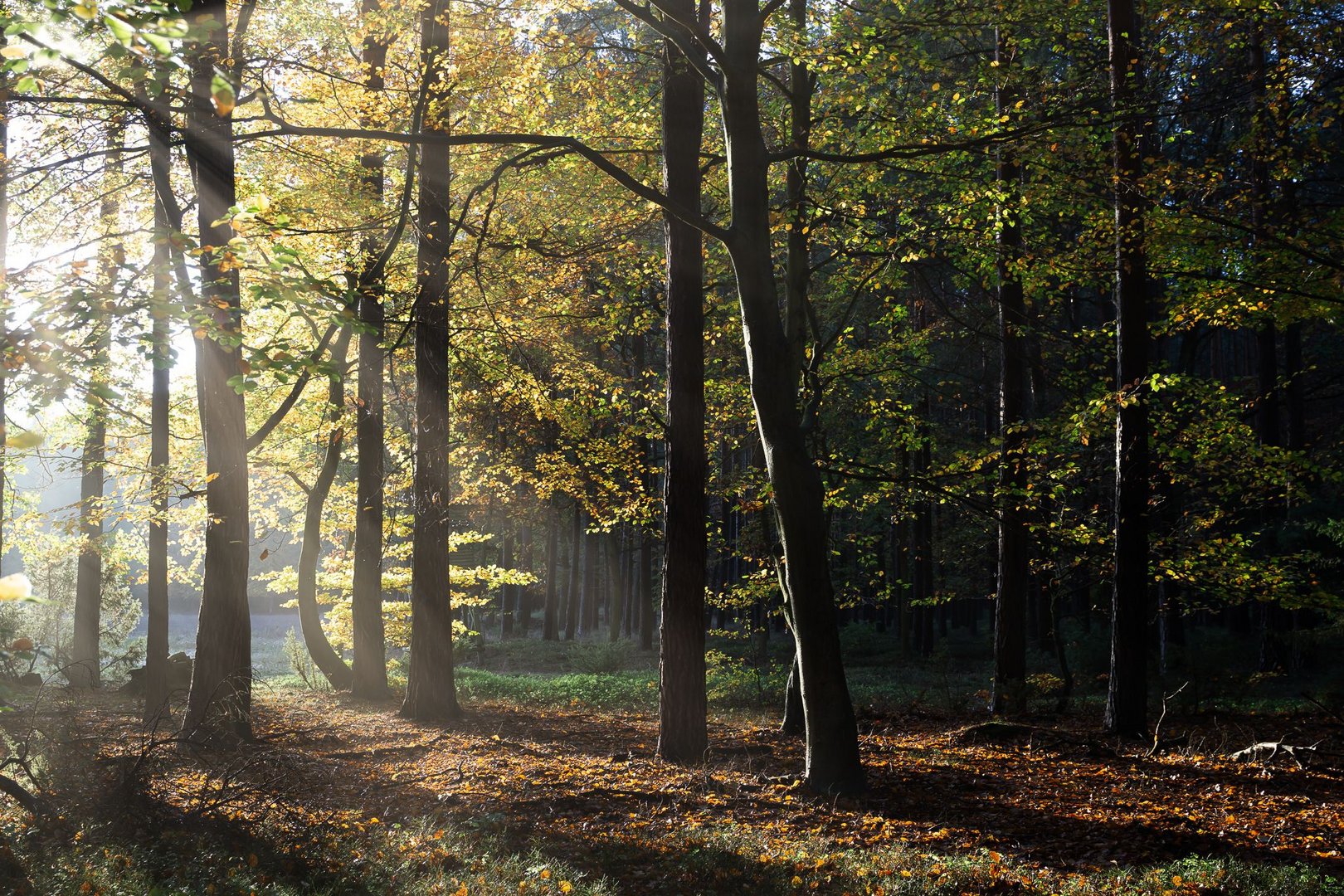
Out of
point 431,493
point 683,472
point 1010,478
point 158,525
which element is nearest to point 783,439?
point 683,472

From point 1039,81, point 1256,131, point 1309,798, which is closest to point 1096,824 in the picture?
point 1309,798

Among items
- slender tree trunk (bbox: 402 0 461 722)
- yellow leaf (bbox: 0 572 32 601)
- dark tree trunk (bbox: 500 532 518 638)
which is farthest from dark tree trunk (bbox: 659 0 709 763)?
dark tree trunk (bbox: 500 532 518 638)

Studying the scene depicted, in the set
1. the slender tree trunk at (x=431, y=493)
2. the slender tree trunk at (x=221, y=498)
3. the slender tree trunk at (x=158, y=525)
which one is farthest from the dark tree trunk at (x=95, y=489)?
the slender tree trunk at (x=431, y=493)

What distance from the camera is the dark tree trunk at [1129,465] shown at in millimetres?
10680

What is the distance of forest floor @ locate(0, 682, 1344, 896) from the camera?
17.6 ft

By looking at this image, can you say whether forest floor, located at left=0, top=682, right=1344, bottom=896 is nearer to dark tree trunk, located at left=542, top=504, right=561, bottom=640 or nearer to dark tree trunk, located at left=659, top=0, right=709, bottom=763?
dark tree trunk, located at left=659, top=0, right=709, bottom=763

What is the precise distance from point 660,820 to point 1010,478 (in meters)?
9.00

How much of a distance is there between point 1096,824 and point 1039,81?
358 inches

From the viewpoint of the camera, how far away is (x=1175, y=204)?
10.2 m

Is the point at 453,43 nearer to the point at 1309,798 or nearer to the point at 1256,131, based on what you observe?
the point at 1256,131

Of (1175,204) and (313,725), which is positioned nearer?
(1175,204)

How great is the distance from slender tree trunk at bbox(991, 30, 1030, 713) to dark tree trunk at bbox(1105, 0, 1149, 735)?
66.1 inches

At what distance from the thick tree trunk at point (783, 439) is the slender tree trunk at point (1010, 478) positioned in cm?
569

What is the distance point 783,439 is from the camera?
25.4 feet
